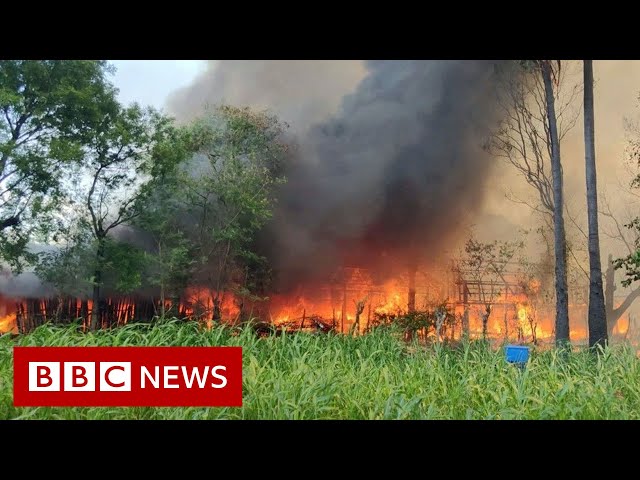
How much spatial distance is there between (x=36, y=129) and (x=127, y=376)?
382 centimetres

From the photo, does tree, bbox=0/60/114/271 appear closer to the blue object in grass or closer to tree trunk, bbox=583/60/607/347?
the blue object in grass

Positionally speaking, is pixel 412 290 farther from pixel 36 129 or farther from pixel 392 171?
pixel 36 129

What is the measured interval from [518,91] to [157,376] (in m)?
6.24

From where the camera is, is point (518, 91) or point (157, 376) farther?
point (518, 91)

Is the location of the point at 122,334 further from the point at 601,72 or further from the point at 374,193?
the point at 601,72

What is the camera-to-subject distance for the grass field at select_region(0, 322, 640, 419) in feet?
13.4

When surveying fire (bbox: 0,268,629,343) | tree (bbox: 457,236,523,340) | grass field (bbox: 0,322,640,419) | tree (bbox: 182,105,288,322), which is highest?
tree (bbox: 182,105,288,322)

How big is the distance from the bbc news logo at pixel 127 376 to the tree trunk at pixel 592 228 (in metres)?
4.46

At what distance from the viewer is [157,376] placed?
4.55m

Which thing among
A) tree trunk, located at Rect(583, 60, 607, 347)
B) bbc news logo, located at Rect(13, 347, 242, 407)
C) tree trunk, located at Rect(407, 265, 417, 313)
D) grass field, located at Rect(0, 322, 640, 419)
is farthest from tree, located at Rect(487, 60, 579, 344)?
bbc news logo, located at Rect(13, 347, 242, 407)

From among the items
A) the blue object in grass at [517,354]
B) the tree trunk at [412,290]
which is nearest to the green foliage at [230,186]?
the tree trunk at [412,290]

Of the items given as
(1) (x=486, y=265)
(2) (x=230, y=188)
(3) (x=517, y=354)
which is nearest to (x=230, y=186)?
(2) (x=230, y=188)

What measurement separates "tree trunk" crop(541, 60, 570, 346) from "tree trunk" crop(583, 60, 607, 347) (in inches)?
13.4
